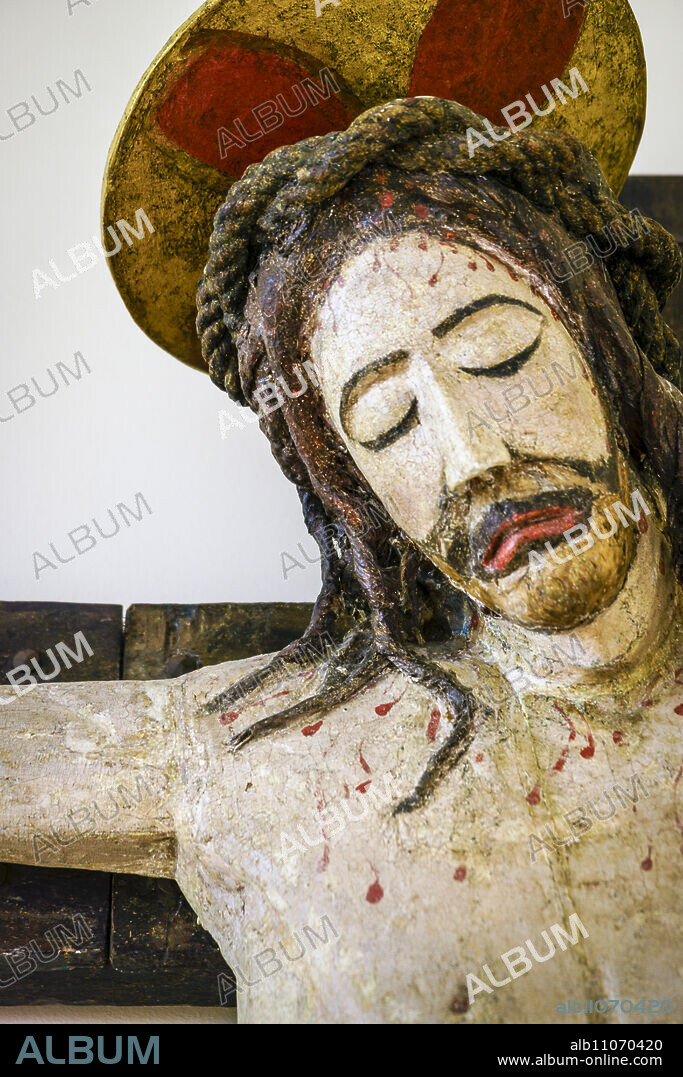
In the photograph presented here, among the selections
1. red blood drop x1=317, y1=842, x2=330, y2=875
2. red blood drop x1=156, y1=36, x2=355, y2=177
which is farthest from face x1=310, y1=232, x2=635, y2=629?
red blood drop x1=317, y1=842, x2=330, y2=875

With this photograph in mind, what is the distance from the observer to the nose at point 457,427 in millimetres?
1710

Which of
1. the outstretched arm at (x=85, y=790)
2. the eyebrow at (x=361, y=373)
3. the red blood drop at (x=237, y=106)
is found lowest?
the outstretched arm at (x=85, y=790)

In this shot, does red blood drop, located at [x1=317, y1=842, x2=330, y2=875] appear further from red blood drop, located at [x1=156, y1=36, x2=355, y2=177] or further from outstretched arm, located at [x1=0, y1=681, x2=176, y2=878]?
red blood drop, located at [x1=156, y1=36, x2=355, y2=177]

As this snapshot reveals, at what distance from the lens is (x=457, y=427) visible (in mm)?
1728

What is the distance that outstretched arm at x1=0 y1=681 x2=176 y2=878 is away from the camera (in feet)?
6.07

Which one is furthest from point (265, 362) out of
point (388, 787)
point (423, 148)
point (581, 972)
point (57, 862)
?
point (581, 972)

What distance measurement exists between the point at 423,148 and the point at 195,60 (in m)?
0.42

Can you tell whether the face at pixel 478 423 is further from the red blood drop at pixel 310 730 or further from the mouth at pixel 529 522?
the red blood drop at pixel 310 730

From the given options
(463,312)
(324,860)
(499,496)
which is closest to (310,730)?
(324,860)

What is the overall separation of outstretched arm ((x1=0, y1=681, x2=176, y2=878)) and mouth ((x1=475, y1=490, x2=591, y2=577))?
677 mm

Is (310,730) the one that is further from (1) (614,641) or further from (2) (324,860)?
(1) (614,641)

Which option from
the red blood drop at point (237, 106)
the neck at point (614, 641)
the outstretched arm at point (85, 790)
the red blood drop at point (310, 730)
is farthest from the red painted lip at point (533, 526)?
the red blood drop at point (237, 106)

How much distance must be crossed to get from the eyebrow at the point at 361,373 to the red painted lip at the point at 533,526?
0.33 m

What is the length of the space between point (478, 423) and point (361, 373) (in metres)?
0.22
